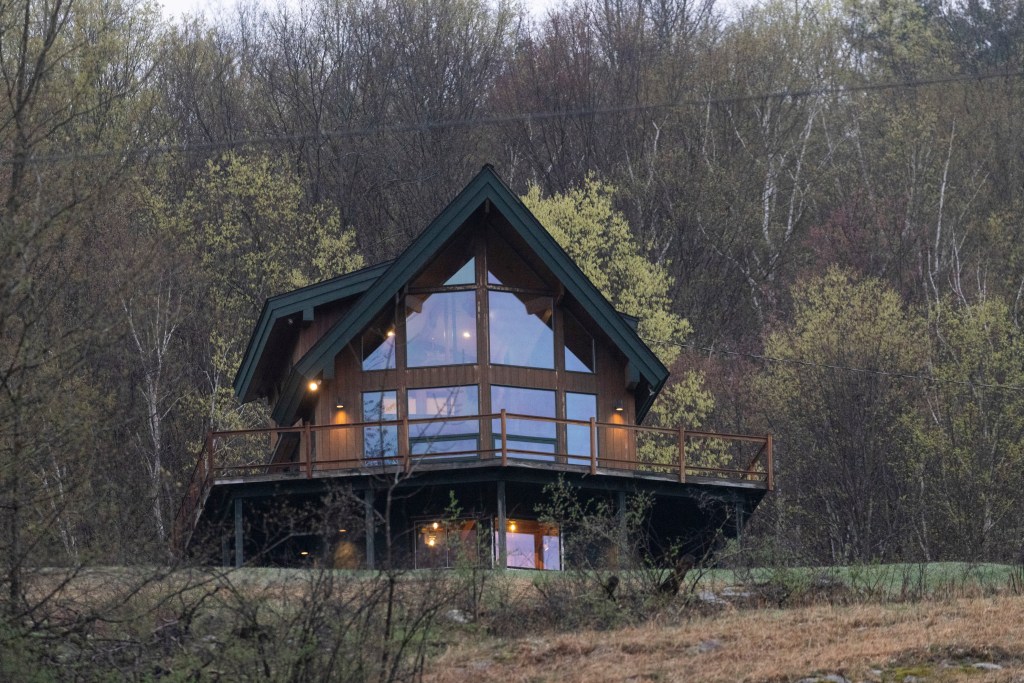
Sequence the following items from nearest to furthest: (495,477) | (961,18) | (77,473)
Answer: (77,473)
(495,477)
(961,18)

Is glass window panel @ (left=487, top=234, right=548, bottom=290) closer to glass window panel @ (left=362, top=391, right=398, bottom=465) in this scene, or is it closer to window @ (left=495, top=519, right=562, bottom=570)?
glass window panel @ (left=362, top=391, right=398, bottom=465)

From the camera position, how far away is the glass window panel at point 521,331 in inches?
1257

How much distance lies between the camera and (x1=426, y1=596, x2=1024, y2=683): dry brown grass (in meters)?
19.8

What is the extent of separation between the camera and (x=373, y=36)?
211 feet

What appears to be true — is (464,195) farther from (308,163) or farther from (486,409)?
(308,163)

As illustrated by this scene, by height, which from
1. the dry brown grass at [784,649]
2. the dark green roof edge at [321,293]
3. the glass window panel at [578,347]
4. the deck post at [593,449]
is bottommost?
the dry brown grass at [784,649]

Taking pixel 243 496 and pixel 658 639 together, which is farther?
pixel 243 496

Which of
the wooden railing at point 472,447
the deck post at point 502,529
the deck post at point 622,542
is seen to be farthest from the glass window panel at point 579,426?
the deck post at point 622,542

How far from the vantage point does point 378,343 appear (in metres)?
32.1

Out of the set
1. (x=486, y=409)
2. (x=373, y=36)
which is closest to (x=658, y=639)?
(x=486, y=409)

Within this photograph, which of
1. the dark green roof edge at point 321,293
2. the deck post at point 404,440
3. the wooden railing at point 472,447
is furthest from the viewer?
the dark green roof edge at point 321,293

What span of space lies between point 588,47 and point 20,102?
49.5 metres

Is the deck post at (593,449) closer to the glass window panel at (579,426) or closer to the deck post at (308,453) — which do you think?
the glass window panel at (579,426)

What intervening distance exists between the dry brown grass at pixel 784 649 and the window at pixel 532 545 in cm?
815
